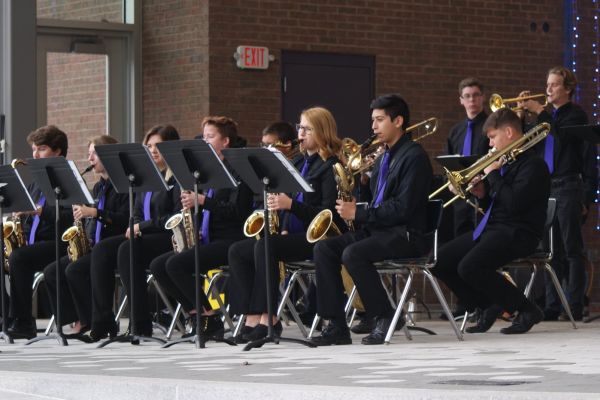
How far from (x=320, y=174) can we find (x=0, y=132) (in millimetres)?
5384

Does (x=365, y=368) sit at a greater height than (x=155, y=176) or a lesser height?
lesser

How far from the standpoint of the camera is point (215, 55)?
14.4m

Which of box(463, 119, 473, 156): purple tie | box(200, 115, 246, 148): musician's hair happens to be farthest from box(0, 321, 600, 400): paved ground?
box(463, 119, 473, 156): purple tie

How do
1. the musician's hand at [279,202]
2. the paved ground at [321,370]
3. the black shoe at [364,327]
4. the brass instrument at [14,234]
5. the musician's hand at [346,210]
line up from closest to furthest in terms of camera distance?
the paved ground at [321,370]
the musician's hand at [346,210]
the musician's hand at [279,202]
the black shoe at [364,327]
the brass instrument at [14,234]

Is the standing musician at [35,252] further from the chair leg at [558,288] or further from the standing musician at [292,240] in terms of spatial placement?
the chair leg at [558,288]

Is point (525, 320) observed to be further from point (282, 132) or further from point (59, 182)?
point (59, 182)

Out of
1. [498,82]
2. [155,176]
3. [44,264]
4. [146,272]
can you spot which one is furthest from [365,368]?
[498,82]

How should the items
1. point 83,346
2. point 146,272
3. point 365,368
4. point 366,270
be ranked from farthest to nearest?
1. point 146,272
2. point 83,346
3. point 366,270
4. point 365,368

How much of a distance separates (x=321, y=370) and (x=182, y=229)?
3134 millimetres

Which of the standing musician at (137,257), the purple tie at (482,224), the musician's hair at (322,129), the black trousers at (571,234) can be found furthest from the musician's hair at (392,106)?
the black trousers at (571,234)

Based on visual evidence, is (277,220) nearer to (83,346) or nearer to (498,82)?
(83,346)

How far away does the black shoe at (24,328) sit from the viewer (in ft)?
37.0

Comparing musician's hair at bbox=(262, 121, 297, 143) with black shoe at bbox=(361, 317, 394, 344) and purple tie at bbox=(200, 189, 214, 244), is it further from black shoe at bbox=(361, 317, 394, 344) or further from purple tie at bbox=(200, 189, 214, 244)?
black shoe at bbox=(361, 317, 394, 344)

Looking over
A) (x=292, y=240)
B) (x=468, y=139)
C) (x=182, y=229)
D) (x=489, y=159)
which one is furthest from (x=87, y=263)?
(x=468, y=139)
